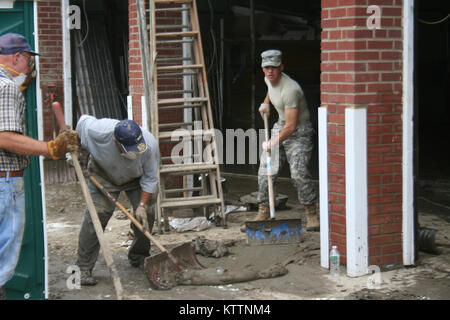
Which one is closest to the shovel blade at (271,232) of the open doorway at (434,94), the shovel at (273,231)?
the shovel at (273,231)

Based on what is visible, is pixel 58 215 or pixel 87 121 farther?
pixel 58 215

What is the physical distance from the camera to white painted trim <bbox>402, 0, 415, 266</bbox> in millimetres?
6453

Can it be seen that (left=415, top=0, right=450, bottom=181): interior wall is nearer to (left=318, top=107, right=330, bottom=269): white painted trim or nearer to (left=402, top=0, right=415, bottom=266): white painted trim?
(left=402, top=0, right=415, bottom=266): white painted trim

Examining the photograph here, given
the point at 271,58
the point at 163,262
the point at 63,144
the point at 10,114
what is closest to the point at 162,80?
the point at 271,58

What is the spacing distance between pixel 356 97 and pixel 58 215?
4.69 m

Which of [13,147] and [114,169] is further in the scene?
[114,169]

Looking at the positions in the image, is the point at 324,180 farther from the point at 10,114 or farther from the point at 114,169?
the point at 10,114

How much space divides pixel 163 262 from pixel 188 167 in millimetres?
2226

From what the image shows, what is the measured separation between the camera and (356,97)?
6297mm

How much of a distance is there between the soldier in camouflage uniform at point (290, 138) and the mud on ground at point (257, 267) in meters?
0.43

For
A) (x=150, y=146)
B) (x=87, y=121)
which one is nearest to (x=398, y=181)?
(x=150, y=146)

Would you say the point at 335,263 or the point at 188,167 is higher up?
the point at 188,167

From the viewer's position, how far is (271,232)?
24.9 feet

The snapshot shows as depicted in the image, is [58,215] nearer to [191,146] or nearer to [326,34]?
[191,146]
